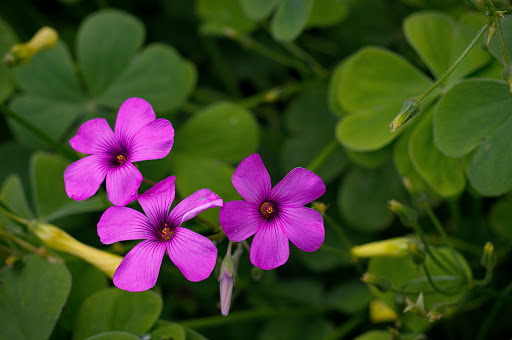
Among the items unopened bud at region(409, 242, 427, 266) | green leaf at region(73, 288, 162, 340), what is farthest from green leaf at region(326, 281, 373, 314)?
green leaf at region(73, 288, 162, 340)

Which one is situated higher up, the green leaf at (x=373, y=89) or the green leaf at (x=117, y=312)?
the green leaf at (x=373, y=89)

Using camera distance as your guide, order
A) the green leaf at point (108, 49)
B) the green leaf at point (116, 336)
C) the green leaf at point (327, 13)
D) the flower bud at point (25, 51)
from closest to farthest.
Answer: the green leaf at point (116, 336) < the flower bud at point (25, 51) < the green leaf at point (108, 49) < the green leaf at point (327, 13)

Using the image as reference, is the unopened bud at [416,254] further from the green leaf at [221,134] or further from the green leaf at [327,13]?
the green leaf at [327,13]

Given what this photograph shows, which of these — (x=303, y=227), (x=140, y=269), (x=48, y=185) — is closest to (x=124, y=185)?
(x=140, y=269)

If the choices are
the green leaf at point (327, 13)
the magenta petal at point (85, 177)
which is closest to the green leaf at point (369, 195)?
the green leaf at point (327, 13)

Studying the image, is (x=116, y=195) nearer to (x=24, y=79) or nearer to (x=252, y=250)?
(x=252, y=250)

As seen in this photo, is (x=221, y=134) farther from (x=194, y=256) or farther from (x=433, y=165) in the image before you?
(x=194, y=256)

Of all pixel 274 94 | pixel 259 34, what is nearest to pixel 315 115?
pixel 274 94

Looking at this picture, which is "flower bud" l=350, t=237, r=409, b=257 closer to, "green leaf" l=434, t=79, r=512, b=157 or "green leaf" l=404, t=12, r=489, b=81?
"green leaf" l=434, t=79, r=512, b=157
